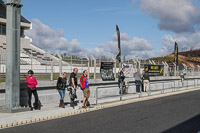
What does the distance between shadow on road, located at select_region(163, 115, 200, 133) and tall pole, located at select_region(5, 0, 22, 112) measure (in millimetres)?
6170

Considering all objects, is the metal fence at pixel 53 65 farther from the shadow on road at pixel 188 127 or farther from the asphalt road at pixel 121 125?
the shadow on road at pixel 188 127

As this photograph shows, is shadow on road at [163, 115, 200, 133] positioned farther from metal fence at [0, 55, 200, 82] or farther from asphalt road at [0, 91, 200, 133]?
metal fence at [0, 55, 200, 82]

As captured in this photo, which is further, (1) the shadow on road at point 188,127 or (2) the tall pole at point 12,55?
(2) the tall pole at point 12,55

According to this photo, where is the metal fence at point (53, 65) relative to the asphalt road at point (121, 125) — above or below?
above

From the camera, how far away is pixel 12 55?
10.7 metres

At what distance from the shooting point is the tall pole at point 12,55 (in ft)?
34.9

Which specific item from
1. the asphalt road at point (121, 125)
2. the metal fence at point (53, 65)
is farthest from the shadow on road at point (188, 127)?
the metal fence at point (53, 65)

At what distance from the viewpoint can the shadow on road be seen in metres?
7.96

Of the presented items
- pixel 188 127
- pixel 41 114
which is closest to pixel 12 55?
pixel 41 114

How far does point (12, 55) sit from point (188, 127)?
23.5ft

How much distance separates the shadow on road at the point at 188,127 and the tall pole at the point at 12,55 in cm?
617

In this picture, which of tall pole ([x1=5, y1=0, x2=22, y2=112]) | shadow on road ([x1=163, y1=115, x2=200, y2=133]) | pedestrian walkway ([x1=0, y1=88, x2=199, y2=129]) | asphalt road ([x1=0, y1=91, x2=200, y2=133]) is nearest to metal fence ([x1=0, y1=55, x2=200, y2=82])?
tall pole ([x1=5, y1=0, x2=22, y2=112])

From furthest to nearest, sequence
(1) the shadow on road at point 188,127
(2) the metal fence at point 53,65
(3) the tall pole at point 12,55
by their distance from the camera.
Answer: (2) the metal fence at point 53,65, (3) the tall pole at point 12,55, (1) the shadow on road at point 188,127

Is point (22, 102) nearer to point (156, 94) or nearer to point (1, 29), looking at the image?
point (156, 94)
